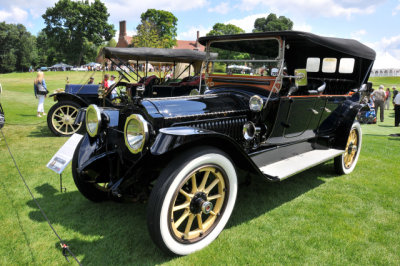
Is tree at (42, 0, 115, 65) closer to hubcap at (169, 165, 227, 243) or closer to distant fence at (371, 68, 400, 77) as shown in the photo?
distant fence at (371, 68, 400, 77)

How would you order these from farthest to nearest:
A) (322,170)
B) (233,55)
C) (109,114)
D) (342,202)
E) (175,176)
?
(322,170) < (233,55) < (342,202) < (109,114) < (175,176)

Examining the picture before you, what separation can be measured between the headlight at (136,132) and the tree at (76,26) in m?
54.0

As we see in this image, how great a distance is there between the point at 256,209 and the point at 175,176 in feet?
4.93

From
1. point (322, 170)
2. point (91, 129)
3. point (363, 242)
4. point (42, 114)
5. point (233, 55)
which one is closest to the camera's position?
point (363, 242)

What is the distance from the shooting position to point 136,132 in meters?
2.39

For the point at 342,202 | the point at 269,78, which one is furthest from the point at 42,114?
the point at 342,202

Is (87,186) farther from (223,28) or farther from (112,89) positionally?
(223,28)

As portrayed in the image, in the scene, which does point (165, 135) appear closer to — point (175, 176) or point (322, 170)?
point (175, 176)

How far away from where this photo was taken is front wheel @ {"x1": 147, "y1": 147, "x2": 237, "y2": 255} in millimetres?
2078

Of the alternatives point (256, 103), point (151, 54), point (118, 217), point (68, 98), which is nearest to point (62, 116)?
point (68, 98)

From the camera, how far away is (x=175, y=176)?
211 cm

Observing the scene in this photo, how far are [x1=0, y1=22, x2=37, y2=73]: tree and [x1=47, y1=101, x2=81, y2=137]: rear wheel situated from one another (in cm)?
6390

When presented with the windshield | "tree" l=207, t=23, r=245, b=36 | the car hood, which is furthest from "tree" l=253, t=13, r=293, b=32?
the car hood

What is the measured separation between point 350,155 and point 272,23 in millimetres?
62774
